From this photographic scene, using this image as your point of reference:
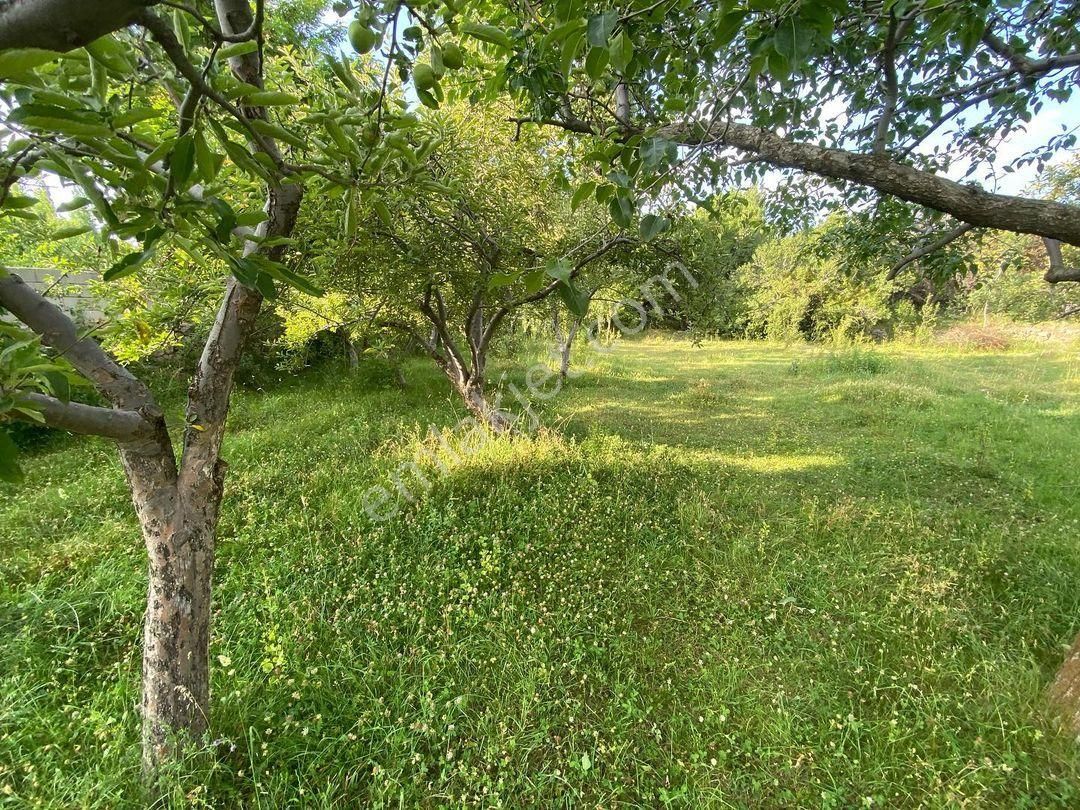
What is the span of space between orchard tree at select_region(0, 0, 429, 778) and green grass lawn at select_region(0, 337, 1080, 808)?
26.5 inches

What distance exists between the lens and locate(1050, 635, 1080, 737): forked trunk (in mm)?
2153

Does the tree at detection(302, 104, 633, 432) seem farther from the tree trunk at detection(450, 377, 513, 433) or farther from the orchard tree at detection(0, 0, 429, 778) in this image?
the tree trunk at detection(450, 377, 513, 433)

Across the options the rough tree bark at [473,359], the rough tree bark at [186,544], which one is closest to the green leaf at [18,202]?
the rough tree bark at [186,544]

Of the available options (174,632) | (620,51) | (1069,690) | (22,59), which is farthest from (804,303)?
(22,59)

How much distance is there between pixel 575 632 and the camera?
292 cm

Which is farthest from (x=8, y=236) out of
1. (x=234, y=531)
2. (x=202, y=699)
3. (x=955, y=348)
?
(x=955, y=348)

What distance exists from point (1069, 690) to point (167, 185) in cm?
394

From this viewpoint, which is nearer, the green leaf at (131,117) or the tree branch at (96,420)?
the green leaf at (131,117)

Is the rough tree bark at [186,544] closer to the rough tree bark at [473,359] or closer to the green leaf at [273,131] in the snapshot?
the green leaf at [273,131]

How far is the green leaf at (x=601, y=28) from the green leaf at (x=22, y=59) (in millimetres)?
753

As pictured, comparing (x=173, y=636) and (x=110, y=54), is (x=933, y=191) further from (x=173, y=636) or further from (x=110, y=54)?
(x=173, y=636)

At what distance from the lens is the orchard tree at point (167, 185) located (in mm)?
603

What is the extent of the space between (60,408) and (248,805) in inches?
72.8

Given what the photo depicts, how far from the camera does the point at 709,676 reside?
2600 mm
